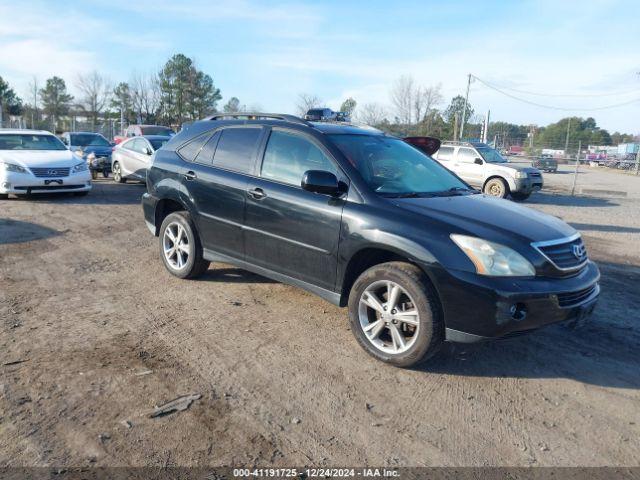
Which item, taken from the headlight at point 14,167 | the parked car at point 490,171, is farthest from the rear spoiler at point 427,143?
the parked car at point 490,171

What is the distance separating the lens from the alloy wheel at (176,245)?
225 inches

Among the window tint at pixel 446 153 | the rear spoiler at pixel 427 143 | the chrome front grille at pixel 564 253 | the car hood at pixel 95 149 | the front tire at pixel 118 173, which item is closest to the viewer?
the chrome front grille at pixel 564 253

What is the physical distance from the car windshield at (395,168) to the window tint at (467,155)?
41.9ft

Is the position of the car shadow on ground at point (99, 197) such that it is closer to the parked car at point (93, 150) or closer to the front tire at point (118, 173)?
the front tire at point (118, 173)

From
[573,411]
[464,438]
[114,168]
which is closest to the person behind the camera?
[464,438]

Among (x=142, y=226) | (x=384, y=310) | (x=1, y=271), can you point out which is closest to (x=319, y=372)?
(x=384, y=310)

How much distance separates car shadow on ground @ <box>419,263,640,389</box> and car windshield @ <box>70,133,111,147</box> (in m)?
16.7

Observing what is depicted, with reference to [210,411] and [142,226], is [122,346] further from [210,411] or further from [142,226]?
[142,226]

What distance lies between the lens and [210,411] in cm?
322

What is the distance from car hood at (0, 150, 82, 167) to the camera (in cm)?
1111

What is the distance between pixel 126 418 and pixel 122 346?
1089mm

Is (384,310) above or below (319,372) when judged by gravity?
above

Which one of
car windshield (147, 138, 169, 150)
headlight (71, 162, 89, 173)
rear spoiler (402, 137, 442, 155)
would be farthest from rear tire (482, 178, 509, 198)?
headlight (71, 162, 89, 173)

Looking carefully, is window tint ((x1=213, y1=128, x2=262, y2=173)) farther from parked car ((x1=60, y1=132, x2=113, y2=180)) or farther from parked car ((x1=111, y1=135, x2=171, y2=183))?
parked car ((x1=60, y1=132, x2=113, y2=180))
